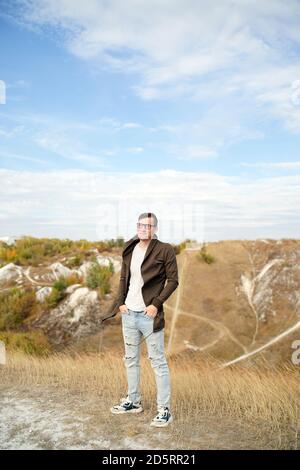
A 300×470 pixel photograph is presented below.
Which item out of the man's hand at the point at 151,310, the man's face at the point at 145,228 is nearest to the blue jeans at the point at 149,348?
the man's hand at the point at 151,310

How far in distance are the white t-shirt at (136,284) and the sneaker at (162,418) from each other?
112 cm

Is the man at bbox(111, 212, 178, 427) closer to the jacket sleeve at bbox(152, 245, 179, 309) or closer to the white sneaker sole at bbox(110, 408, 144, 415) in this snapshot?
the jacket sleeve at bbox(152, 245, 179, 309)

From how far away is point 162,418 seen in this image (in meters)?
4.96

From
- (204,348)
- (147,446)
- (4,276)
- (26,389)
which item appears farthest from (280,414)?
(4,276)

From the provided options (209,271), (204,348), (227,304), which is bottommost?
(204,348)

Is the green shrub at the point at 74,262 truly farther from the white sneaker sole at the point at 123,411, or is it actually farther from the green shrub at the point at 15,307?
the white sneaker sole at the point at 123,411

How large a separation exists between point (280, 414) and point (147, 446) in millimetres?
1733

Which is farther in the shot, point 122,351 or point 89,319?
point 89,319

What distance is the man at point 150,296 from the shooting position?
498 centimetres

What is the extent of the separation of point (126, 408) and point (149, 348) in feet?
3.02

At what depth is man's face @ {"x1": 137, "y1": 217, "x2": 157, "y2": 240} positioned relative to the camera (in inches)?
199

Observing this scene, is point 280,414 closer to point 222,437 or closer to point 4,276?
point 222,437

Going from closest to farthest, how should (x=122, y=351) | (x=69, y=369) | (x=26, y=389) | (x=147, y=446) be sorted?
(x=147, y=446) < (x=26, y=389) < (x=69, y=369) < (x=122, y=351)

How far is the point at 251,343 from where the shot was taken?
1317 cm
